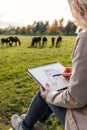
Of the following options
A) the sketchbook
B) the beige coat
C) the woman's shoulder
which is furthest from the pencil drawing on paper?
the woman's shoulder

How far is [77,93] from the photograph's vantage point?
2.40m

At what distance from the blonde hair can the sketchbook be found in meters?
0.65

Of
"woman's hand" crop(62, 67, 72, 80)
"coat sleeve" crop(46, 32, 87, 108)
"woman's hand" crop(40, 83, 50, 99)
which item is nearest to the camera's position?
"coat sleeve" crop(46, 32, 87, 108)

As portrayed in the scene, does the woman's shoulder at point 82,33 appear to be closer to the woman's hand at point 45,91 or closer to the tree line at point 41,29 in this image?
the woman's hand at point 45,91

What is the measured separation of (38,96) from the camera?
3.14 metres

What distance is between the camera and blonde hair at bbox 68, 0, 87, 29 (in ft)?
7.73

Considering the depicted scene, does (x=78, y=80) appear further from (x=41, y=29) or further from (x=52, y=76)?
(x=41, y=29)

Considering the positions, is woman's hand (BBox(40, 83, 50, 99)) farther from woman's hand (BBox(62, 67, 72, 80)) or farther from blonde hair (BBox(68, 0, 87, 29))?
blonde hair (BBox(68, 0, 87, 29))

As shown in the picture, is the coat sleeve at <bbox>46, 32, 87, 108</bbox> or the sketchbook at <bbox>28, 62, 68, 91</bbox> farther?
the sketchbook at <bbox>28, 62, 68, 91</bbox>

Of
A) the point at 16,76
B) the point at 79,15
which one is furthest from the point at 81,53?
the point at 16,76

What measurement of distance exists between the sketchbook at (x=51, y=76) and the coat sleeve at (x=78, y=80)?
351 millimetres

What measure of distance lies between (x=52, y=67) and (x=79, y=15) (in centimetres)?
93

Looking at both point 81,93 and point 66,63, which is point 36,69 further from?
point 66,63

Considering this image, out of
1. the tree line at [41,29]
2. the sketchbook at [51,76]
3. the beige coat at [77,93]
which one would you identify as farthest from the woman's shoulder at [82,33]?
the tree line at [41,29]
